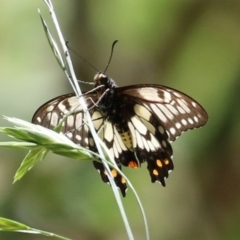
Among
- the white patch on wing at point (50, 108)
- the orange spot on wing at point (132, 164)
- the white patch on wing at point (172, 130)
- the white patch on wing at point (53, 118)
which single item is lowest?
the orange spot on wing at point (132, 164)

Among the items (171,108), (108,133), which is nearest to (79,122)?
(108,133)

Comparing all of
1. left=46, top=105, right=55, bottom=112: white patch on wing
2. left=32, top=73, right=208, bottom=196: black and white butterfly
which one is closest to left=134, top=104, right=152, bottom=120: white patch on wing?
left=32, top=73, right=208, bottom=196: black and white butterfly

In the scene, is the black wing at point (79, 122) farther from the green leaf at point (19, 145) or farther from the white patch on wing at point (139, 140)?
the green leaf at point (19, 145)

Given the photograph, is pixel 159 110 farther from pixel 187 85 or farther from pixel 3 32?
pixel 3 32

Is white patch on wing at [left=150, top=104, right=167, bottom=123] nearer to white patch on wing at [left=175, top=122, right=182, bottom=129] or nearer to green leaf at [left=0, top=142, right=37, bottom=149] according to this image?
white patch on wing at [left=175, top=122, right=182, bottom=129]

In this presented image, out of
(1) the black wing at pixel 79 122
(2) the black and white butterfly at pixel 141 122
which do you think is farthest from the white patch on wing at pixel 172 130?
(1) the black wing at pixel 79 122

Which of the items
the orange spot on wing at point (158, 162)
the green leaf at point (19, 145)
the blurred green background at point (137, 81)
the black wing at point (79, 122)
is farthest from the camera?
the blurred green background at point (137, 81)

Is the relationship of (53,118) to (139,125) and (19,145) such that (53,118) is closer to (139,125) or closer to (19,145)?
(139,125)
